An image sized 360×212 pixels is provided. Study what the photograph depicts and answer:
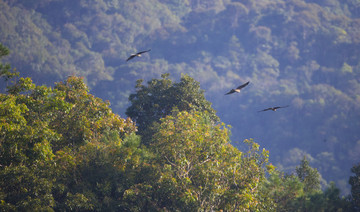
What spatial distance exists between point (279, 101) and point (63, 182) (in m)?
153

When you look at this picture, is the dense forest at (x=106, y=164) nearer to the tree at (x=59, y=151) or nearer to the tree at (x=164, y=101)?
the tree at (x=59, y=151)

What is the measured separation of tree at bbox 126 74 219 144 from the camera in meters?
30.3

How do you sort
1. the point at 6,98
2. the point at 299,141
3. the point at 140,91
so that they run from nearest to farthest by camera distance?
the point at 6,98 < the point at 140,91 < the point at 299,141

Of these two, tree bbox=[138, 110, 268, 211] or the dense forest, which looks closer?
the dense forest

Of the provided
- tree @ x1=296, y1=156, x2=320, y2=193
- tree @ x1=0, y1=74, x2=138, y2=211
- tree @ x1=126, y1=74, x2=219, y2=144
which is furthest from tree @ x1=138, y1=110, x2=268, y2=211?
tree @ x1=126, y1=74, x2=219, y2=144

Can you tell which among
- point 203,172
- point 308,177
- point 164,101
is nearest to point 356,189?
point 308,177

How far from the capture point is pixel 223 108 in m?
181

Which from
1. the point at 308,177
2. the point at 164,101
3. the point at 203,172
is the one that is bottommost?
the point at 203,172

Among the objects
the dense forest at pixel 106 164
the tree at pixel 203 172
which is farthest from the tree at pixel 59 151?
the tree at pixel 203 172

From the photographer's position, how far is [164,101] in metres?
31.2

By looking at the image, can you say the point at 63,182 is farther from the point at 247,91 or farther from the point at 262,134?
the point at 247,91

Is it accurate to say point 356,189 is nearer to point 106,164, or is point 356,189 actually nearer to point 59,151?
point 106,164

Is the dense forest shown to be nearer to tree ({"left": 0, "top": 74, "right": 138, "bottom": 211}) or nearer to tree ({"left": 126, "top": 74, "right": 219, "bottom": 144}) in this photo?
tree ({"left": 0, "top": 74, "right": 138, "bottom": 211})

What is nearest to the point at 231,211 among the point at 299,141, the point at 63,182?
the point at 63,182
